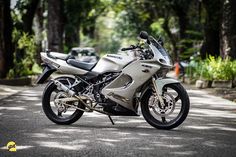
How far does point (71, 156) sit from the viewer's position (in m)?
6.10

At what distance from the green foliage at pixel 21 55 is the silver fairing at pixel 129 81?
12.7 metres

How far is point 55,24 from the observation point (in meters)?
28.7

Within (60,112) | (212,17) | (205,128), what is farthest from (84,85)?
(212,17)

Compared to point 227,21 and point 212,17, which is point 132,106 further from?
point 212,17

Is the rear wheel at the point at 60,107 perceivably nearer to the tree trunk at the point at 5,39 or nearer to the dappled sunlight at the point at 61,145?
the dappled sunlight at the point at 61,145

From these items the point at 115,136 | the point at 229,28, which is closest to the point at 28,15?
Answer: the point at 229,28

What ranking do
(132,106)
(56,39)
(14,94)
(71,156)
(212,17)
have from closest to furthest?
1. (71,156)
2. (132,106)
3. (14,94)
4. (212,17)
5. (56,39)

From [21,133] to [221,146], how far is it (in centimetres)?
290

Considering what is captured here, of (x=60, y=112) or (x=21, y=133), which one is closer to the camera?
(x=21, y=133)

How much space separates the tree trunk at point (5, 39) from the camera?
20.1m

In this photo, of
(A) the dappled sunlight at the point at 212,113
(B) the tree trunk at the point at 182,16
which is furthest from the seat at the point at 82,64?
(B) the tree trunk at the point at 182,16

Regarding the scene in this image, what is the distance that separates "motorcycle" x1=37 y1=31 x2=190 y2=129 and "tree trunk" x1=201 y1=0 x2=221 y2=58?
1826cm

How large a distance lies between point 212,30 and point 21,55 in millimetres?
9441

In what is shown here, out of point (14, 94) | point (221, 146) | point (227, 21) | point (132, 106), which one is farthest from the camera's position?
point (227, 21)
